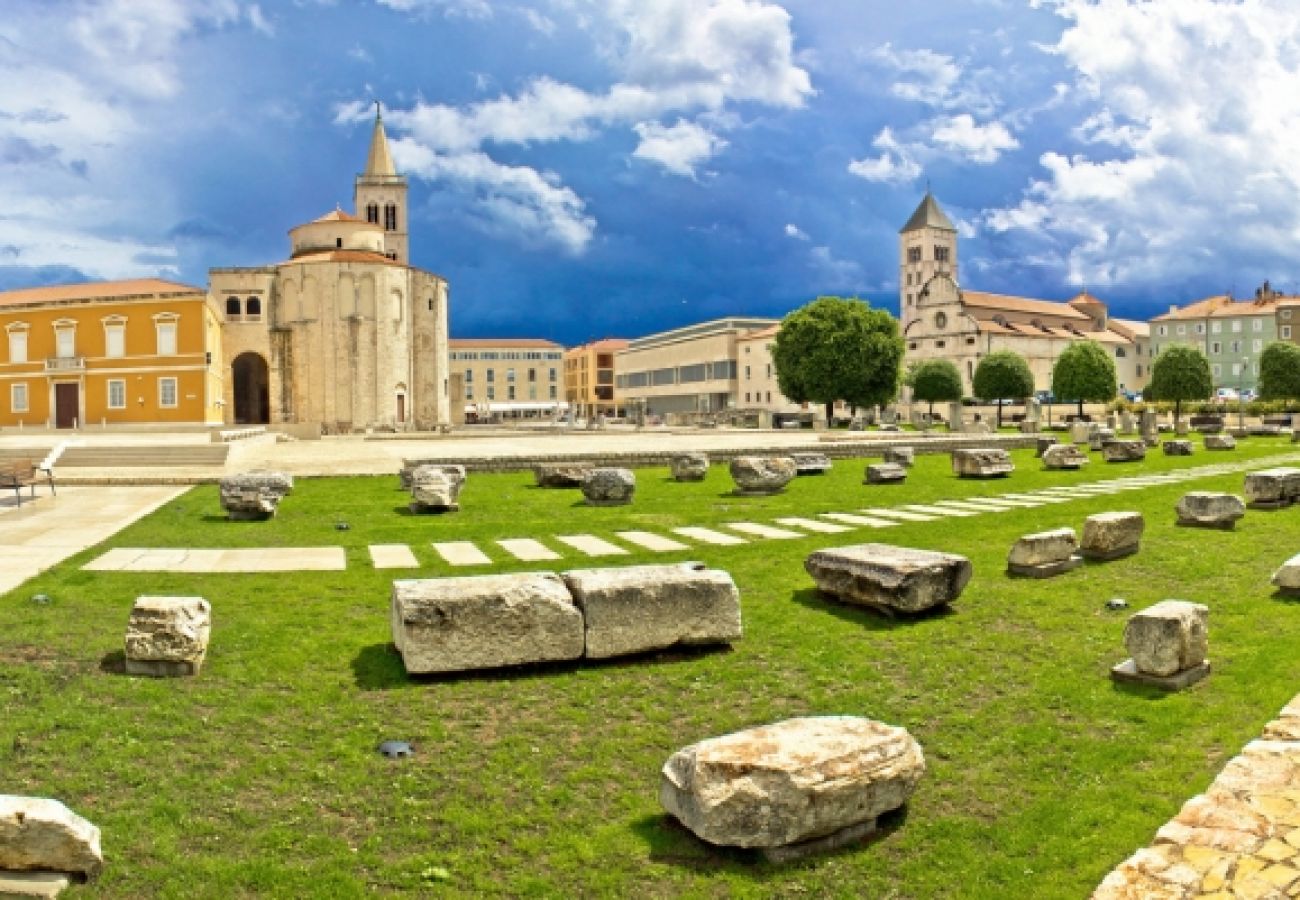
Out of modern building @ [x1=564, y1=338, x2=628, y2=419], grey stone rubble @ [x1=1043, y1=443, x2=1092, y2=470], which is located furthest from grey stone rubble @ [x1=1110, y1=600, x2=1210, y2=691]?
modern building @ [x1=564, y1=338, x2=628, y2=419]

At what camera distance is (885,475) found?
1970 cm

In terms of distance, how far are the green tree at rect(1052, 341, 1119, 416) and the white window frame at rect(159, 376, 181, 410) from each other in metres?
59.2

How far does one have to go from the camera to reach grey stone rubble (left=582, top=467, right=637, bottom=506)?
1619cm

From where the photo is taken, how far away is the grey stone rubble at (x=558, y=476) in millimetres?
19297

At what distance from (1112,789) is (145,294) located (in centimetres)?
5785

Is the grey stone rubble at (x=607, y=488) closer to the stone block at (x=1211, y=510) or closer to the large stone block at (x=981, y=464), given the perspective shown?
the stone block at (x=1211, y=510)

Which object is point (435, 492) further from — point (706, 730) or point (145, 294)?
point (145, 294)

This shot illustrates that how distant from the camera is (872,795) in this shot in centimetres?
443

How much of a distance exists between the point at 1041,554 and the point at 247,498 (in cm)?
1145

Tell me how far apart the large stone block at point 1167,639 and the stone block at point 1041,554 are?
112 inches

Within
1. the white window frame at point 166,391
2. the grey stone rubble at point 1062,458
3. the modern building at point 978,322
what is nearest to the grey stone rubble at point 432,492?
the grey stone rubble at point 1062,458

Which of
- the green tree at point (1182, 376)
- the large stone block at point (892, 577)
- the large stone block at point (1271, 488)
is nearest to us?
the large stone block at point (892, 577)

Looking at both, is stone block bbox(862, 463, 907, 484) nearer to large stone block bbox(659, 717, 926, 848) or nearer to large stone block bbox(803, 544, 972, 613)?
large stone block bbox(803, 544, 972, 613)

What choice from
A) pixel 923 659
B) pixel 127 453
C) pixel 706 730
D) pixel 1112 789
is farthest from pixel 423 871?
pixel 127 453
